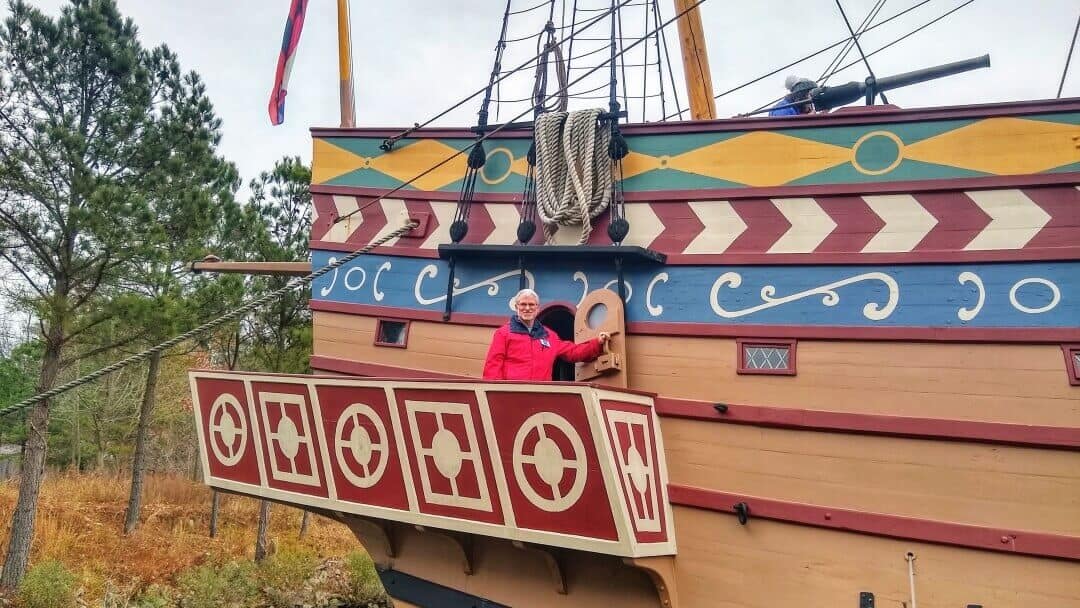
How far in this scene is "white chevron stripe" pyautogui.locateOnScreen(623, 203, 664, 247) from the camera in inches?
155

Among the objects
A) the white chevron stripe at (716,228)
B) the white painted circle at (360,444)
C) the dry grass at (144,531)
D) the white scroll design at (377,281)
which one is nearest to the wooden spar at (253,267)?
the white scroll design at (377,281)

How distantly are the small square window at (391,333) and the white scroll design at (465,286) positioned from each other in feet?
0.65

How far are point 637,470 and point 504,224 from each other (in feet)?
5.82

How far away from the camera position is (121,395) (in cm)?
1667

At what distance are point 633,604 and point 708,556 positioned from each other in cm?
43

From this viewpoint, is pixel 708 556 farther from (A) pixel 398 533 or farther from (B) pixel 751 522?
(A) pixel 398 533

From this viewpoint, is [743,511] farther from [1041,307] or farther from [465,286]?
[465,286]

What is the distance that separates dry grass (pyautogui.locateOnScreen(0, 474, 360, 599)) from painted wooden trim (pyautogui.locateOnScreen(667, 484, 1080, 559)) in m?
7.56

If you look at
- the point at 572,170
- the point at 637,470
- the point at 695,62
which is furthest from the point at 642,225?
the point at 695,62

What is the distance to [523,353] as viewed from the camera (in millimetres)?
3695

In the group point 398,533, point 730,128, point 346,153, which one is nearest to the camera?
point 730,128

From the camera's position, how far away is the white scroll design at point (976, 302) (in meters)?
3.20

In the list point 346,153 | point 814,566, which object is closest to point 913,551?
point 814,566

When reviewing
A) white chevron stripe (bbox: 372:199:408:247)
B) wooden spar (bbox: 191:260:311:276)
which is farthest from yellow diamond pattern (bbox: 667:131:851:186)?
wooden spar (bbox: 191:260:311:276)
